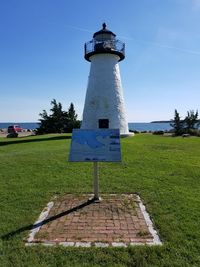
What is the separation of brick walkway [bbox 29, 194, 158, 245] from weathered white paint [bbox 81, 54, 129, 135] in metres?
15.4

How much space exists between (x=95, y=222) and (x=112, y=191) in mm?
2064

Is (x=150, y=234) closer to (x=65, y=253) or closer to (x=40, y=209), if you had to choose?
(x=65, y=253)

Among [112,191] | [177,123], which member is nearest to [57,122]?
[177,123]

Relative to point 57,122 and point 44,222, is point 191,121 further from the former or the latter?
point 44,222

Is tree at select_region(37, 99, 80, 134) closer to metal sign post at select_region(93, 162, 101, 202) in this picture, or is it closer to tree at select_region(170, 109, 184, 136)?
tree at select_region(170, 109, 184, 136)

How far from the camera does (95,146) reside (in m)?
6.60

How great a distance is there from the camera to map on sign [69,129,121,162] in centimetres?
646

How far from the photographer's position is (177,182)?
827 cm

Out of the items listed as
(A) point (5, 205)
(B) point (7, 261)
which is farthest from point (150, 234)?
(A) point (5, 205)

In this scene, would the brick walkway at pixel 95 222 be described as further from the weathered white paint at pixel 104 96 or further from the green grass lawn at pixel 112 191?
the weathered white paint at pixel 104 96

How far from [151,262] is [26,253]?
1.74 m

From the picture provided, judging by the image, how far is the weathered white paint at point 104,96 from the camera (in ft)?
72.2

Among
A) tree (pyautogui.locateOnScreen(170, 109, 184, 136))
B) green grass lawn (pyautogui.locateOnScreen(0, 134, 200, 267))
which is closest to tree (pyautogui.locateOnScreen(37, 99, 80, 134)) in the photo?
tree (pyautogui.locateOnScreen(170, 109, 184, 136))

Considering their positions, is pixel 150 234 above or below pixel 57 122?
below
